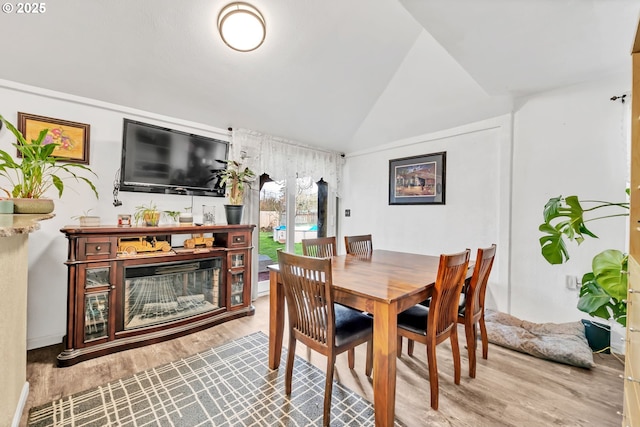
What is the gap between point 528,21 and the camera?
1977 millimetres

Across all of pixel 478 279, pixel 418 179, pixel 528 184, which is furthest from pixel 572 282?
pixel 418 179

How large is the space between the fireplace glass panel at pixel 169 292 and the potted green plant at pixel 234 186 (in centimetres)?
53

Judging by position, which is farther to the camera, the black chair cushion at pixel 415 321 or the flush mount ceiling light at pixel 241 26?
the flush mount ceiling light at pixel 241 26

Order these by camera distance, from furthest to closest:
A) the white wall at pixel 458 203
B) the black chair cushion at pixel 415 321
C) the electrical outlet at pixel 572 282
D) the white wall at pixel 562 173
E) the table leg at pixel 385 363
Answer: the white wall at pixel 458 203 < the electrical outlet at pixel 572 282 < the white wall at pixel 562 173 < the black chair cushion at pixel 415 321 < the table leg at pixel 385 363

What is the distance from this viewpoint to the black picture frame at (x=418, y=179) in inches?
139

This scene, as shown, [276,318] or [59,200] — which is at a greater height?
[59,200]

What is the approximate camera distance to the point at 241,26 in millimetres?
2207

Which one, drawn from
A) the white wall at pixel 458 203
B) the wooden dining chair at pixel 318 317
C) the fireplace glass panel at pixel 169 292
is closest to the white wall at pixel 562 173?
the white wall at pixel 458 203

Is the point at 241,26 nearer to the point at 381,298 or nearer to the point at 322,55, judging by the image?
the point at 322,55

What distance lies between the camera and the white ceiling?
6.50ft

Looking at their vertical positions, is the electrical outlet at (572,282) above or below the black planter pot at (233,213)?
below

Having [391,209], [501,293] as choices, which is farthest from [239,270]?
[501,293]

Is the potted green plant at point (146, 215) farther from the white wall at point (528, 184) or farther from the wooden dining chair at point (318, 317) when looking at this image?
the white wall at point (528, 184)

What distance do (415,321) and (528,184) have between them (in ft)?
6.90
